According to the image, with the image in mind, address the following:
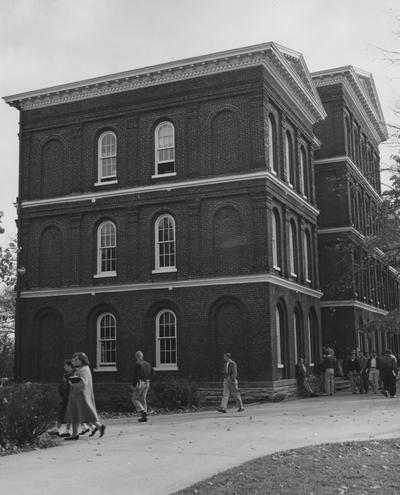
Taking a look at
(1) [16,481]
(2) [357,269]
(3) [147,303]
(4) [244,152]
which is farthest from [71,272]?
(1) [16,481]

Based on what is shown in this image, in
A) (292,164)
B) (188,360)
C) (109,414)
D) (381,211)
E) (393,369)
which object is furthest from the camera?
(292,164)

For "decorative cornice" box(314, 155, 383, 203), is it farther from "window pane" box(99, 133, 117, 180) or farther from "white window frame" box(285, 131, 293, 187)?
"window pane" box(99, 133, 117, 180)

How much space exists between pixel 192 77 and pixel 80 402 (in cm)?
1844

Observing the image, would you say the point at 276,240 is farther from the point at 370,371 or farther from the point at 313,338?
the point at 313,338

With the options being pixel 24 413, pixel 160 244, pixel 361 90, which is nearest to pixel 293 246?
pixel 160 244

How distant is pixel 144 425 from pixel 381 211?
16.7 m

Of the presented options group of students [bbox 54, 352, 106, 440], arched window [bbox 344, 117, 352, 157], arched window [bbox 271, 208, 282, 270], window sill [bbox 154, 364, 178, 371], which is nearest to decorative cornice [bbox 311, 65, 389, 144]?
arched window [bbox 344, 117, 352, 157]

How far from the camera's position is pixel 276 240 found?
30.5m

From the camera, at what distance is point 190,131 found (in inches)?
1188

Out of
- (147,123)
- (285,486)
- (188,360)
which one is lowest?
(285,486)

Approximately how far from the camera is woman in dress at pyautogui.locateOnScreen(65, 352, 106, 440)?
49.7 ft

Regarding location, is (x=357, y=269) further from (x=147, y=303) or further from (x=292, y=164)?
(x=147, y=303)

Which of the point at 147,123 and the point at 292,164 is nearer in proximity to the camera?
the point at 147,123

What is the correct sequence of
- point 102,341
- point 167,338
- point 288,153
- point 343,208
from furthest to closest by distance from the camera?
point 343,208, point 288,153, point 102,341, point 167,338
